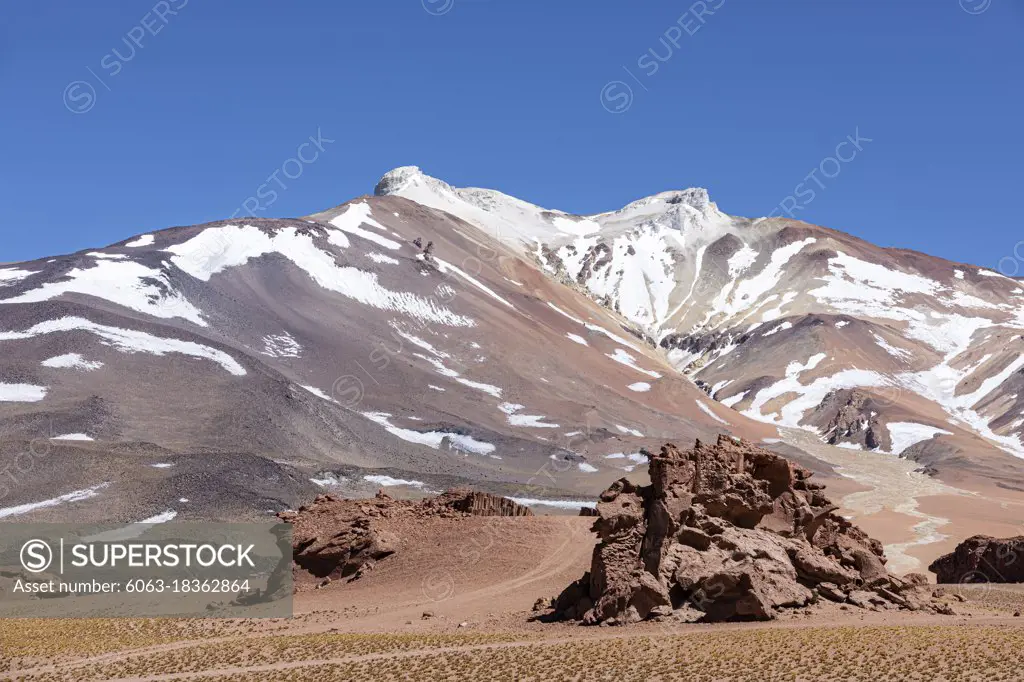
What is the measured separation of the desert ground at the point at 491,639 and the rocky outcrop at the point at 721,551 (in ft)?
2.49

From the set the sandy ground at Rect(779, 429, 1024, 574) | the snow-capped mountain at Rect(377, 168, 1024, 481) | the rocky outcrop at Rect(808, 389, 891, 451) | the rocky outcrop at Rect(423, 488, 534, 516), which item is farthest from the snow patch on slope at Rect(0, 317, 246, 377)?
the snow-capped mountain at Rect(377, 168, 1024, 481)

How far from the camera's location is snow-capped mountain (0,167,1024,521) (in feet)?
247

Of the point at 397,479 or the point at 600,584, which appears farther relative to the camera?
the point at 397,479

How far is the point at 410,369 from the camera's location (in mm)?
114125

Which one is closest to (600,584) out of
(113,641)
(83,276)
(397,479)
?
(113,641)

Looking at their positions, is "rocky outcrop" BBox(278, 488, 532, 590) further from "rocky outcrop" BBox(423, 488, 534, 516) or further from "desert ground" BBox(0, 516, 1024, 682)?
"desert ground" BBox(0, 516, 1024, 682)

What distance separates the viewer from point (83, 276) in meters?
107

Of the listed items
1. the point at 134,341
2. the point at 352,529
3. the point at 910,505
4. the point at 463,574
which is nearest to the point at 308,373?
the point at 134,341

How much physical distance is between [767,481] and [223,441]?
56.3 m

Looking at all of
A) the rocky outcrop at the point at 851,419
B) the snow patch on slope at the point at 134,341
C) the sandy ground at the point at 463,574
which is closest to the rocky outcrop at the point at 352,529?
the sandy ground at the point at 463,574

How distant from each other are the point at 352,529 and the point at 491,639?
46.1ft

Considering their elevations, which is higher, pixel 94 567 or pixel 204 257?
pixel 204 257

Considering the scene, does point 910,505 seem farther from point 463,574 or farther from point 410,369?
point 463,574

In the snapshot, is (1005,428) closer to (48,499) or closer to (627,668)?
(48,499)
